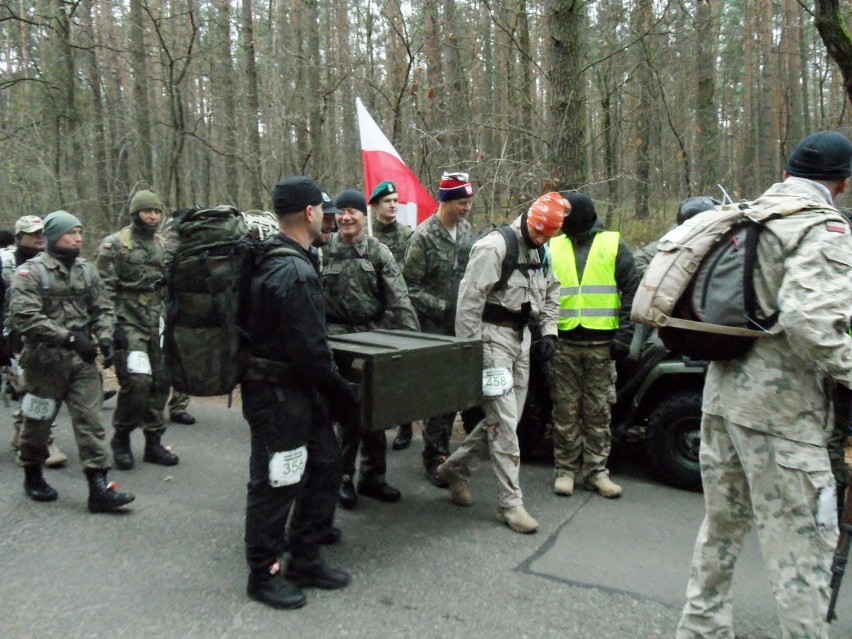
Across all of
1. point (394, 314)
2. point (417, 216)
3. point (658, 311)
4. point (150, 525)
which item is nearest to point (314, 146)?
A: point (417, 216)

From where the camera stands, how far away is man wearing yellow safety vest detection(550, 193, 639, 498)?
17.7 feet

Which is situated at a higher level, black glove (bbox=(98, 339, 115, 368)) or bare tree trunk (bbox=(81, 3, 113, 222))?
bare tree trunk (bbox=(81, 3, 113, 222))

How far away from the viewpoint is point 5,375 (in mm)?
7301

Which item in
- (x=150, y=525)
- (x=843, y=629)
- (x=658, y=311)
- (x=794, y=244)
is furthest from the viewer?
(x=150, y=525)

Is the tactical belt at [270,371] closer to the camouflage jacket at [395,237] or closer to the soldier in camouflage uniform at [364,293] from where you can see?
the soldier in camouflage uniform at [364,293]

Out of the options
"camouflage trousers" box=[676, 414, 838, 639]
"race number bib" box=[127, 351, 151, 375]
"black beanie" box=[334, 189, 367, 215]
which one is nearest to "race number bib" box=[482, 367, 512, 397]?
"black beanie" box=[334, 189, 367, 215]

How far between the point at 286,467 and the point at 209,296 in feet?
2.94

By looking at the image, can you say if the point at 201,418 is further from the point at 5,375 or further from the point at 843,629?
the point at 843,629

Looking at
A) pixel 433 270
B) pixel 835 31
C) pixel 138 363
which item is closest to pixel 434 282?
pixel 433 270

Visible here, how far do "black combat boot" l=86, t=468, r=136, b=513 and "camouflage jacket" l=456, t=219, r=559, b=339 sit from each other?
2.47 m

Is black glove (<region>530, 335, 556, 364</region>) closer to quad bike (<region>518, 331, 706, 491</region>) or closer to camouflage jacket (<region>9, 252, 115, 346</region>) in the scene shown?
quad bike (<region>518, 331, 706, 491</region>)

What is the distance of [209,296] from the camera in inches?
144

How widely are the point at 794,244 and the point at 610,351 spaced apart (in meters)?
2.65

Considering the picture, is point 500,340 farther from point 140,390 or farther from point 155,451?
point 155,451
